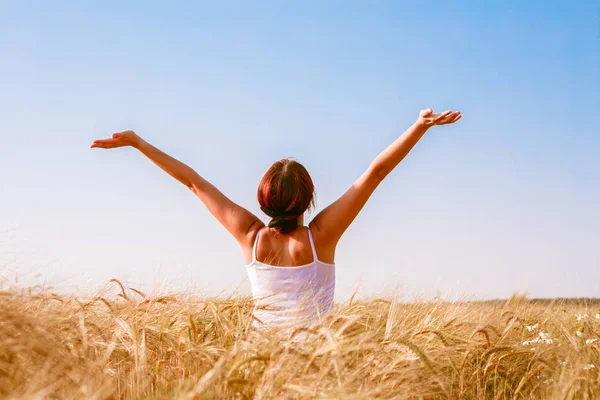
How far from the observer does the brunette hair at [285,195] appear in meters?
3.17

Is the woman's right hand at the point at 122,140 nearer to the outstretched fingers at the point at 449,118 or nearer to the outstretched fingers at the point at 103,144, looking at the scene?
the outstretched fingers at the point at 103,144

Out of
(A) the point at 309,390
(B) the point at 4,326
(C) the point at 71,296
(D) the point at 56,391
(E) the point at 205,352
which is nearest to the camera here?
(A) the point at 309,390

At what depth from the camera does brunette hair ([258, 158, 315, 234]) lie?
3166 mm

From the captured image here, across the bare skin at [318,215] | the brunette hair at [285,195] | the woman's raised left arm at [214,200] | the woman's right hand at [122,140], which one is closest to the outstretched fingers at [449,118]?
the bare skin at [318,215]

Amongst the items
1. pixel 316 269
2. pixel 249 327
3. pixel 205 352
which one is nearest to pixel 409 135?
pixel 316 269

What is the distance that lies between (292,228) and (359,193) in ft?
1.35

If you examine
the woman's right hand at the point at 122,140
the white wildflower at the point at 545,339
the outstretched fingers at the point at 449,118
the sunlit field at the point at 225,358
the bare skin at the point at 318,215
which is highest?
the woman's right hand at the point at 122,140

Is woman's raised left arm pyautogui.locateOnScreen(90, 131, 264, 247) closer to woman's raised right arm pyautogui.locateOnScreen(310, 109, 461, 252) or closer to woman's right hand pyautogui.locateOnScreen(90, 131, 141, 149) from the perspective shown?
woman's right hand pyautogui.locateOnScreen(90, 131, 141, 149)

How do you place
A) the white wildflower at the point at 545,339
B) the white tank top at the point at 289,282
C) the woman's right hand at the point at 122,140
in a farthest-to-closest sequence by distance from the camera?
the woman's right hand at the point at 122,140
the white wildflower at the point at 545,339
the white tank top at the point at 289,282

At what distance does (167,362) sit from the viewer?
101 inches

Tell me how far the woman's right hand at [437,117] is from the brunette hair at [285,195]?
76cm

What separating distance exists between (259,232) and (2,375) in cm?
167

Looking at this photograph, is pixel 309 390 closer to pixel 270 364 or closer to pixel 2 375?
pixel 270 364

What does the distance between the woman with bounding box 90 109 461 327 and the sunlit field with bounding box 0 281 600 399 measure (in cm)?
26
